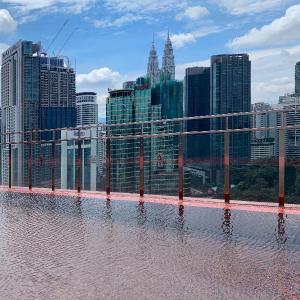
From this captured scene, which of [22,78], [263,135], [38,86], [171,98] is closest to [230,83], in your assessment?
[171,98]

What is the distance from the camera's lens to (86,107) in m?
104

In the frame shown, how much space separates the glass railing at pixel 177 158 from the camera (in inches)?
253

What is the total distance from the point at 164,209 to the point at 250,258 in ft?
10.0

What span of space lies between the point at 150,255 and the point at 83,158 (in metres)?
5.68

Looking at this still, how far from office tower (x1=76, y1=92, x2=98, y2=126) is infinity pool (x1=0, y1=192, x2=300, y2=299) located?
84380 mm

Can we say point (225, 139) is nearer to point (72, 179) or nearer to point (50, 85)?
point (72, 179)

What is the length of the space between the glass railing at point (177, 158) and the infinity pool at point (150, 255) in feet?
2.53

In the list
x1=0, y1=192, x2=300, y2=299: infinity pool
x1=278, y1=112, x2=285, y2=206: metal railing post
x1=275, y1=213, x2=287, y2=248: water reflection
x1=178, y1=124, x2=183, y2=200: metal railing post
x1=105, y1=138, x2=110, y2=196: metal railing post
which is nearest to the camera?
x1=0, y1=192, x2=300, y2=299: infinity pool

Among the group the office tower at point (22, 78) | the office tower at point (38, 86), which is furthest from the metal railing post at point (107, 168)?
the office tower at point (22, 78)

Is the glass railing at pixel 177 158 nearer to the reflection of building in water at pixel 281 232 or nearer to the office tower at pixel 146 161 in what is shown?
the office tower at pixel 146 161

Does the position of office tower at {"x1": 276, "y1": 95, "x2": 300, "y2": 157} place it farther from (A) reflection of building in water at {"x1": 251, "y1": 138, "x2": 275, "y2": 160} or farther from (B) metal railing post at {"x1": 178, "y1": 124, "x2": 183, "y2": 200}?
(B) metal railing post at {"x1": 178, "y1": 124, "x2": 183, "y2": 200}

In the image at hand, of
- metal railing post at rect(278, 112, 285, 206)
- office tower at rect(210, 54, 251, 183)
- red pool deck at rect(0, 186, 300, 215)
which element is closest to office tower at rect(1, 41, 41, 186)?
office tower at rect(210, 54, 251, 183)

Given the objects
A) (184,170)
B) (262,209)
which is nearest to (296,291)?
(262,209)

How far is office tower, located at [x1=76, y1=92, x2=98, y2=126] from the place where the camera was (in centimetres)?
9411
